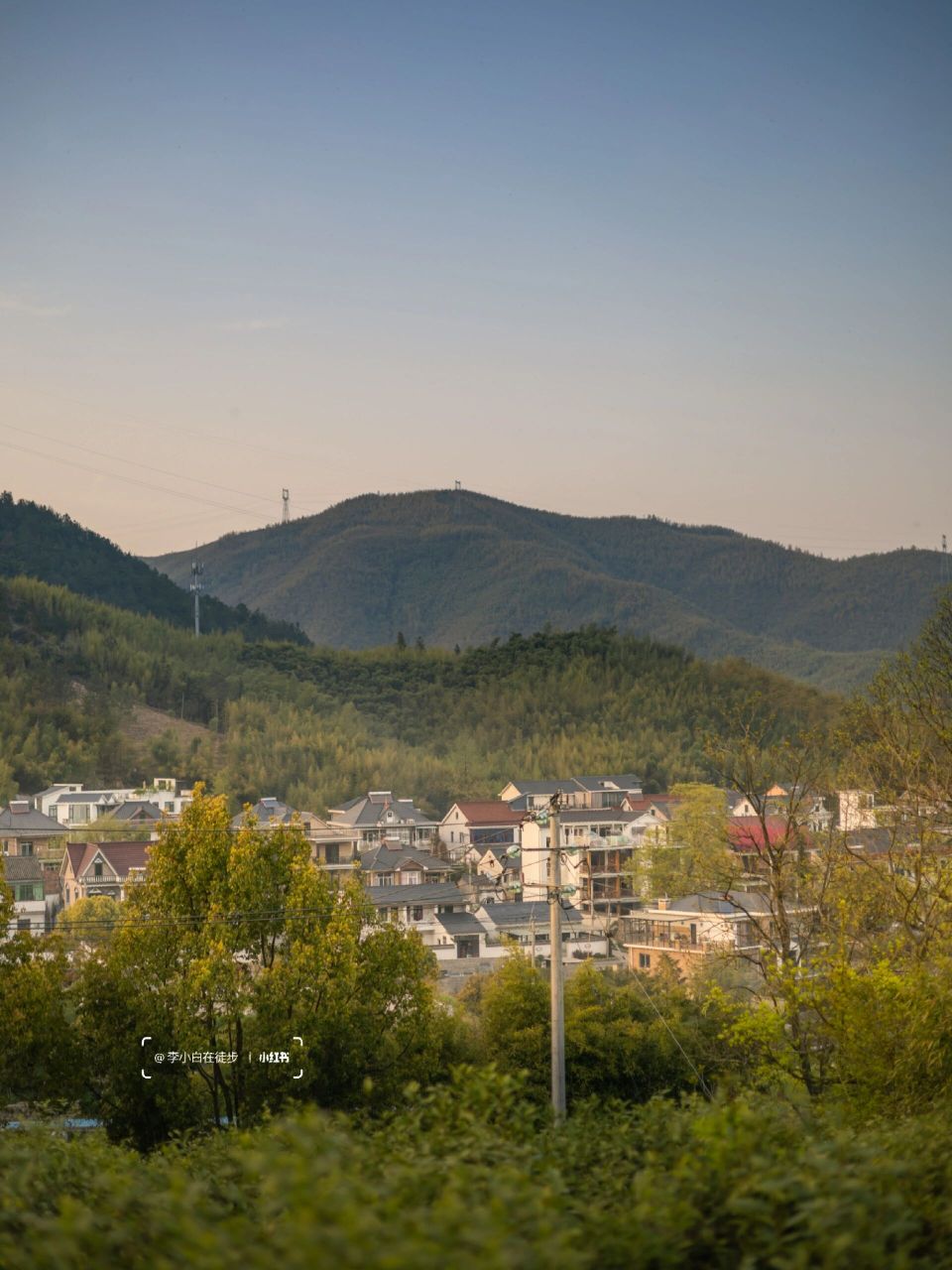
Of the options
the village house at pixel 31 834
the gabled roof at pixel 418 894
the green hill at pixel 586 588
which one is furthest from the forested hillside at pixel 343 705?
the green hill at pixel 586 588

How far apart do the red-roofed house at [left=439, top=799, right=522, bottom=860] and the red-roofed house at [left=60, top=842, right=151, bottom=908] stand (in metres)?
14.1

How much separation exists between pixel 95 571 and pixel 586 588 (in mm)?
63815

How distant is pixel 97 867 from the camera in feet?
120

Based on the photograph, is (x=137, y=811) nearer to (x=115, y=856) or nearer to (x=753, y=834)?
(x=115, y=856)

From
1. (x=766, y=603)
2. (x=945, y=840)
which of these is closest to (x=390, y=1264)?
(x=945, y=840)

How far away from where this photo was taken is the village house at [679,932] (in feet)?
93.7

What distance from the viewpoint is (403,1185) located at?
3.78 metres

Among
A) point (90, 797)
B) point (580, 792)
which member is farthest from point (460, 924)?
point (580, 792)

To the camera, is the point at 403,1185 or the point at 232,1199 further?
the point at 232,1199

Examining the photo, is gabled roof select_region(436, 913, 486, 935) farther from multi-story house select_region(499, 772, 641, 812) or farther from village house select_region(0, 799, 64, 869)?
multi-story house select_region(499, 772, 641, 812)

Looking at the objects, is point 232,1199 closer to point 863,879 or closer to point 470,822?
point 863,879

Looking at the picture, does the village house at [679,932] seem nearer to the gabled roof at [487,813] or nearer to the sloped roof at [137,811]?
the gabled roof at [487,813]

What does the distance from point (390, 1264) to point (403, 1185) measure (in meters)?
1.02

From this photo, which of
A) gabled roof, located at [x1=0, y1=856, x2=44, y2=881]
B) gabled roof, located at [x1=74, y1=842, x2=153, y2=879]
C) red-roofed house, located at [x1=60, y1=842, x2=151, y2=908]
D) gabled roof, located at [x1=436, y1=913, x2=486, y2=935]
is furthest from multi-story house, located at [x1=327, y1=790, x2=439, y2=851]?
gabled roof, located at [x1=0, y1=856, x2=44, y2=881]
